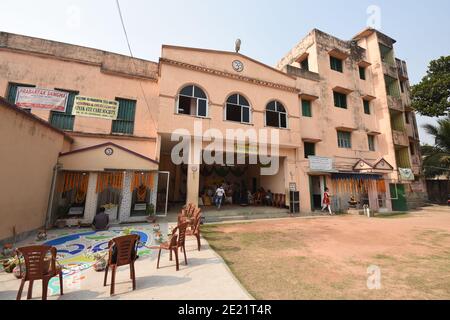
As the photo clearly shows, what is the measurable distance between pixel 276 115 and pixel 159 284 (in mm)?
12588

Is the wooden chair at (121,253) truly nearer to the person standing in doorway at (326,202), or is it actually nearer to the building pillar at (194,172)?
the building pillar at (194,172)

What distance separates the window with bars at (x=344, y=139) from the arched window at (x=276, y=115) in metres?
6.35

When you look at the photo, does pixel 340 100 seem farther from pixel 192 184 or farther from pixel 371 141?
pixel 192 184

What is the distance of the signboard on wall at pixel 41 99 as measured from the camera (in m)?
9.94

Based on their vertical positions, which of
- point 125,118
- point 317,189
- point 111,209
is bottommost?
point 111,209

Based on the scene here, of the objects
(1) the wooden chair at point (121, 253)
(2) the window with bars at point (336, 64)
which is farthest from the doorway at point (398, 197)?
(1) the wooden chair at point (121, 253)

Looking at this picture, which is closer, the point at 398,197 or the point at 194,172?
the point at 194,172

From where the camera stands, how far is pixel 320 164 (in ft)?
48.1

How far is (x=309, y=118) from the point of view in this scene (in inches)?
622

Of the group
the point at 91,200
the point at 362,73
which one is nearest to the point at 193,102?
A: the point at 91,200

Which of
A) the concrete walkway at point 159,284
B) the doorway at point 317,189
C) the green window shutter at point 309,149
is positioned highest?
the green window shutter at point 309,149

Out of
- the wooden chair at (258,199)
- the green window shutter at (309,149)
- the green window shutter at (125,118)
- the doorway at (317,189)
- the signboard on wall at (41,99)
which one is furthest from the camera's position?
the wooden chair at (258,199)

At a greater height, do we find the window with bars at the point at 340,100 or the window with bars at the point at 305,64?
the window with bars at the point at 305,64
